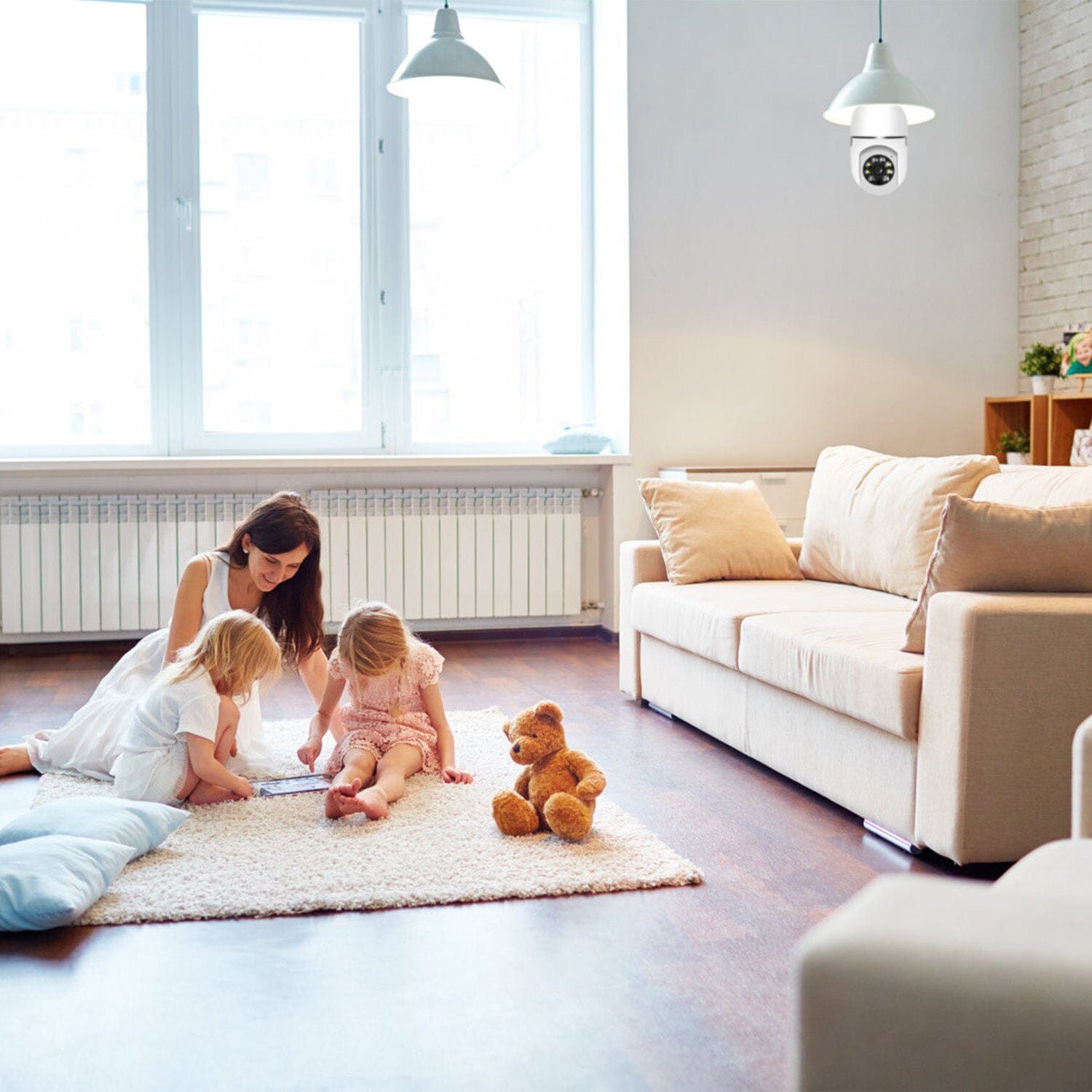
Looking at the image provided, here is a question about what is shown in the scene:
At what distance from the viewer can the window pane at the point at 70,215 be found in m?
5.58

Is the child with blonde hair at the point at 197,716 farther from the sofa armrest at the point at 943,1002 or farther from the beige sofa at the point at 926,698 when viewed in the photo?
the sofa armrest at the point at 943,1002

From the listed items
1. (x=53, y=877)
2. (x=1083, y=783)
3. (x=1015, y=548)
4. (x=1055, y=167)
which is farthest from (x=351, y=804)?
(x=1055, y=167)

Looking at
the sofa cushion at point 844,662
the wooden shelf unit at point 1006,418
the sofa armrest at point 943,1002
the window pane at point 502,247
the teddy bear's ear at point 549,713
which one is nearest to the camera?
the sofa armrest at point 943,1002

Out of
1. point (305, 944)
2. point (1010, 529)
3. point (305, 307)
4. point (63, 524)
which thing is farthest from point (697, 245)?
point (305, 944)

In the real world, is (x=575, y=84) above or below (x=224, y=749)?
above

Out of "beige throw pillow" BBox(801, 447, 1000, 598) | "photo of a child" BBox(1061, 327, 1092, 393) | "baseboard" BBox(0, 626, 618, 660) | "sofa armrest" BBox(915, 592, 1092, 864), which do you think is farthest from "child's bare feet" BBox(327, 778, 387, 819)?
"photo of a child" BBox(1061, 327, 1092, 393)

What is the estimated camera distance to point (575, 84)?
6.11 m

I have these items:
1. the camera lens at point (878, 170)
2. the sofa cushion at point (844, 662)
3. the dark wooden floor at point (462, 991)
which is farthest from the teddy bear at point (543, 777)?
the camera lens at point (878, 170)

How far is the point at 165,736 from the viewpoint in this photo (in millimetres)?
3082

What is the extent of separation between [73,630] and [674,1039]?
165 inches

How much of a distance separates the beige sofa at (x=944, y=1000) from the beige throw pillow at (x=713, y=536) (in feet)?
10.6

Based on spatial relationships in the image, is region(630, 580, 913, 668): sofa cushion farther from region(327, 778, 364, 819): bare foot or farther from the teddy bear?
region(327, 778, 364, 819): bare foot

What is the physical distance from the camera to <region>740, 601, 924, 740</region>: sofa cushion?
2.74 m

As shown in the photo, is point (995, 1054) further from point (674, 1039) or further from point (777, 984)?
point (777, 984)
